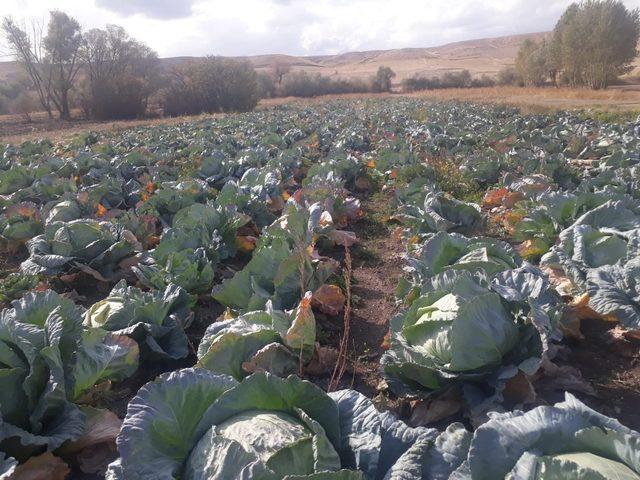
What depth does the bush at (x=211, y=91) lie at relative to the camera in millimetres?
45438

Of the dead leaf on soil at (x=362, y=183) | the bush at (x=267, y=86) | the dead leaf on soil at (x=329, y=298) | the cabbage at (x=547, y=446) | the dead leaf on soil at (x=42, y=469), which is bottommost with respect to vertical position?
the dead leaf on soil at (x=42, y=469)

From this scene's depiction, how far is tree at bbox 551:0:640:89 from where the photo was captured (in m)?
44.3

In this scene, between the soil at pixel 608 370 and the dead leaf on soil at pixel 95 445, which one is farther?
the soil at pixel 608 370

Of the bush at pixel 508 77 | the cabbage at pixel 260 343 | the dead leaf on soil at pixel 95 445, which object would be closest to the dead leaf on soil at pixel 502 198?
the cabbage at pixel 260 343

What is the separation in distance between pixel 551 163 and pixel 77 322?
7.93 metres

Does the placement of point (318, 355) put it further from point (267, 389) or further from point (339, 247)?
point (339, 247)

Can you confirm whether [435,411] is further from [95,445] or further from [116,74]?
[116,74]

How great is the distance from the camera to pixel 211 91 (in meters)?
46.1

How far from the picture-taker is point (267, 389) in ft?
7.18

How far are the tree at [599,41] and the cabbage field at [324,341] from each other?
45.1 metres

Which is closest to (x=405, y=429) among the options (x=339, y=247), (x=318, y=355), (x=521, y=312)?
(x=521, y=312)

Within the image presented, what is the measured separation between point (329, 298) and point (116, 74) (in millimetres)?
52397

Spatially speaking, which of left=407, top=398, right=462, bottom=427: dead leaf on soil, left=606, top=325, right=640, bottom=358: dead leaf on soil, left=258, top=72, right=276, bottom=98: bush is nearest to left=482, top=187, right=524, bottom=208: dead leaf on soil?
left=606, top=325, right=640, bottom=358: dead leaf on soil

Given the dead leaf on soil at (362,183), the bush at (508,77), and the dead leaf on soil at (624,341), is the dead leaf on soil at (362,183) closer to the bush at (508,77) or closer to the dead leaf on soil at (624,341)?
the dead leaf on soil at (624,341)
